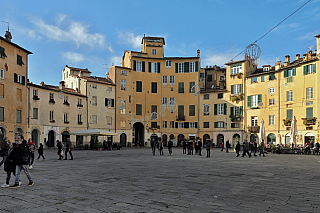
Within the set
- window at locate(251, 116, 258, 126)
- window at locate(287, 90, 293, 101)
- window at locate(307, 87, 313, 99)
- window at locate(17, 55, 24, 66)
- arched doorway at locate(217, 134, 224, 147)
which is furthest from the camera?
arched doorway at locate(217, 134, 224, 147)

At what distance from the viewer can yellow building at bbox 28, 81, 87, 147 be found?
1593 inches

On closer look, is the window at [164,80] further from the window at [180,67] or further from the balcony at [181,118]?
the balcony at [181,118]

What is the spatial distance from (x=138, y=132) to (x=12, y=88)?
27.6 meters

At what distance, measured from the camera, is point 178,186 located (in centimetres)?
978

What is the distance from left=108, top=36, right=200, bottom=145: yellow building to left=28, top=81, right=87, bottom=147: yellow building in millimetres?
8467

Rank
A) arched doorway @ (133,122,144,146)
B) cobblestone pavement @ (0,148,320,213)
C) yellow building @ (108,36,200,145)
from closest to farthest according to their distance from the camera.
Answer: cobblestone pavement @ (0,148,320,213) < yellow building @ (108,36,200,145) < arched doorway @ (133,122,144,146)

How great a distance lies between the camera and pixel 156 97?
5716cm

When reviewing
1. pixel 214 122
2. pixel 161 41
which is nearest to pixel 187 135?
pixel 214 122

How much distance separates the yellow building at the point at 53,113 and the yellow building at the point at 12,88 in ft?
5.37

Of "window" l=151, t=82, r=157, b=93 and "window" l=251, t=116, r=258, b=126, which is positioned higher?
"window" l=151, t=82, r=157, b=93

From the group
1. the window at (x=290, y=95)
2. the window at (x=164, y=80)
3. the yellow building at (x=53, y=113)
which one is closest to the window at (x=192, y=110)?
the window at (x=164, y=80)

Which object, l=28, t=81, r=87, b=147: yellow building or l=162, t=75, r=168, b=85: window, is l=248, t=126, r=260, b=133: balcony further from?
l=28, t=81, r=87, b=147: yellow building

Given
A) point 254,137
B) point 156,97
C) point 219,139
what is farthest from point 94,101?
point 254,137

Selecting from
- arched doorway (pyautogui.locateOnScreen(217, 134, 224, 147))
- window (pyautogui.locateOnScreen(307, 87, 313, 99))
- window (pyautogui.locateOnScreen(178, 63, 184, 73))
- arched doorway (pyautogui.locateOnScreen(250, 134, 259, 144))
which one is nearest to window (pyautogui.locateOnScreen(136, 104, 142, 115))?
window (pyautogui.locateOnScreen(178, 63, 184, 73))
